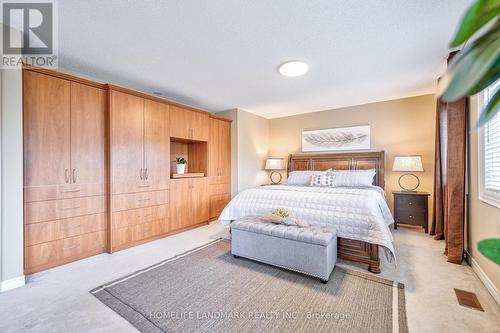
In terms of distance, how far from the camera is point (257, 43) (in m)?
2.35

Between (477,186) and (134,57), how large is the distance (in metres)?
4.06

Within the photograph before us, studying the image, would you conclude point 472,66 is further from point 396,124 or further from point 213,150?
point 396,124

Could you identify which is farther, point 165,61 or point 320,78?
point 320,78

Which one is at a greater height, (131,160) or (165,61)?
(165,61)

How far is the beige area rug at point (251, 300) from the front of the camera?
1582 mm

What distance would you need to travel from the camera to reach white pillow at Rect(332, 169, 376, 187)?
12.7 ft

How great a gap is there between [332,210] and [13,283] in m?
3.32

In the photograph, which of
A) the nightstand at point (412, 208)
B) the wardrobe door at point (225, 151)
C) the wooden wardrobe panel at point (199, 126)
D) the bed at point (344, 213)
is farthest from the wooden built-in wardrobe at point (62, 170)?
the nightstand at point (412, 208)

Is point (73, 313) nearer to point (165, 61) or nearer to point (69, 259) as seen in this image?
point (69, 259)

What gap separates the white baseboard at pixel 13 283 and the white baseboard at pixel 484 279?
4.22 meters

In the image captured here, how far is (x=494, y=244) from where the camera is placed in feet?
2.22

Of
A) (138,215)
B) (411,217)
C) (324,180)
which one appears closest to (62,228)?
(138,215)

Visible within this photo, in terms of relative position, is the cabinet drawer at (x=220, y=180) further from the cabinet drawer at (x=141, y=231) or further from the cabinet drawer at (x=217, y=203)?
the cabinet drawer at (x=141, y=231)

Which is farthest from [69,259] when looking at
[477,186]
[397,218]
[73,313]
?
[397,218]
